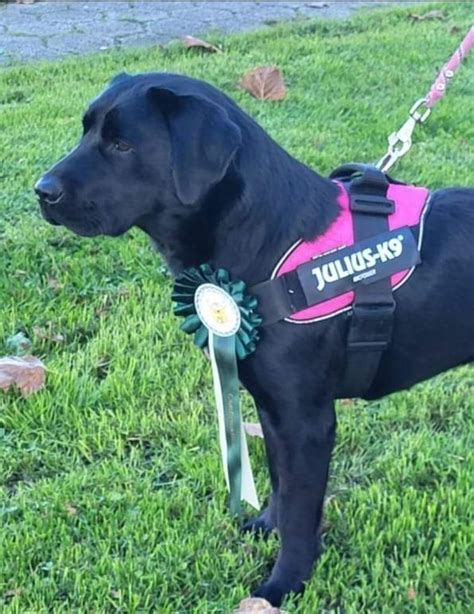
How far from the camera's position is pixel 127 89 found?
7.47ft

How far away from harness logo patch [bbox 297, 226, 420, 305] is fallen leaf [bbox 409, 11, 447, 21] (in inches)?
234

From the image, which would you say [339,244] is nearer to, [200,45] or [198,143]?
[198,143]

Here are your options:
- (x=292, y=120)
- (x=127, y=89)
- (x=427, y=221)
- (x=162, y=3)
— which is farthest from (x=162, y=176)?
(x=162, y=3)

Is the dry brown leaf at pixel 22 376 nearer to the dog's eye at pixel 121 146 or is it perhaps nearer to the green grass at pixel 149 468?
the green grass at pixel 149 468

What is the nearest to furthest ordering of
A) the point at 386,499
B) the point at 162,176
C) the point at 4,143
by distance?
the point at 162,176 → the point at 386,499 → the point at 4,143

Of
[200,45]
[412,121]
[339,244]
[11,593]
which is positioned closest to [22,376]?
[11,593]

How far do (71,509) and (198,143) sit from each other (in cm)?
112

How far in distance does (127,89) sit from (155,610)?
1226 mm

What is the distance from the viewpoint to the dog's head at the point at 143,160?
2.13 meters

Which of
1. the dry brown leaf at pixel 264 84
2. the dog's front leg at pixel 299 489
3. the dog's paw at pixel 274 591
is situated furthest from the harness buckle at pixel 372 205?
the dry brown leaf at pixel 264 84

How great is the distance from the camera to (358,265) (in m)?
2.30

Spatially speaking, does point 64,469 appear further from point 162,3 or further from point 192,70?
point 162,3

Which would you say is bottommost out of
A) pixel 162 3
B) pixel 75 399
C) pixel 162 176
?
pixel 162 3

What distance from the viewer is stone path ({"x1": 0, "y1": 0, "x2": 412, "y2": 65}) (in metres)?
7.18
